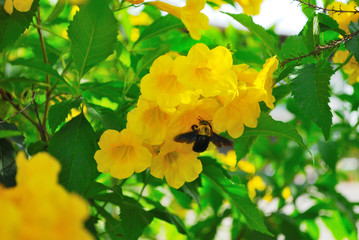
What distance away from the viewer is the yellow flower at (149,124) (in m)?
0.59

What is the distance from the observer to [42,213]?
276mm

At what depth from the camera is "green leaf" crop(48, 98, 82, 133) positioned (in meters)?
0.68

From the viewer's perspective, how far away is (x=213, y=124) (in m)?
0.59

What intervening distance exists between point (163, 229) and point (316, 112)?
0.97 m

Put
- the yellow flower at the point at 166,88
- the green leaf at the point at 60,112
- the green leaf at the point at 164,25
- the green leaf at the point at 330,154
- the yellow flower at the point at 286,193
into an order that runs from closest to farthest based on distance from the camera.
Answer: the yellow flower at the point at 166,88 → the green leaf at the point at 60,112 → the green leaf at the point at 164,25 → the green leaf at the point at 330,154 → the yellow flower at the point at 286,193

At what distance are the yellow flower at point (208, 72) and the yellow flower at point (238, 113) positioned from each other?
0.10ft

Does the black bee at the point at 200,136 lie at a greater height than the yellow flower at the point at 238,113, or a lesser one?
lesser

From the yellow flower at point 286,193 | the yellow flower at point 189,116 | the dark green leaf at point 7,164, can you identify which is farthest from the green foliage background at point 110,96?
the yellow flower at point 286,193

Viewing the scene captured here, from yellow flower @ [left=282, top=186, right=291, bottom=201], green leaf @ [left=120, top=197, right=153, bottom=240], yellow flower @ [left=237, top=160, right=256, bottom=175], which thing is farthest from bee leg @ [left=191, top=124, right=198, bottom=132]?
yellow flower @ [left=282, top=186, right=291, bottom=201]

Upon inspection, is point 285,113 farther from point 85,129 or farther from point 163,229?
point 85,129

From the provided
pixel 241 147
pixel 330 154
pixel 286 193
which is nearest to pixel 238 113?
pixel 241 147

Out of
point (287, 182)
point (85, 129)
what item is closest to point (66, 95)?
point (85, 129)

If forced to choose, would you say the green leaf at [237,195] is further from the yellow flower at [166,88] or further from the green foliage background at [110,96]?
the yellow flower at [166,88]

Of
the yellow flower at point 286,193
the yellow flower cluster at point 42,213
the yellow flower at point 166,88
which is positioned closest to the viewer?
the yellow flower cluster at point 42,213
